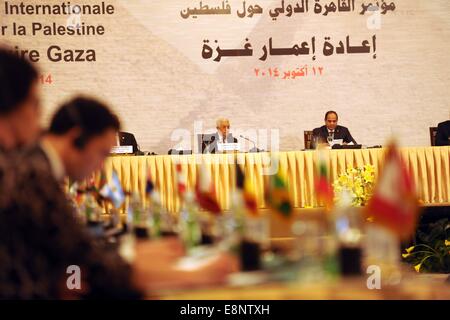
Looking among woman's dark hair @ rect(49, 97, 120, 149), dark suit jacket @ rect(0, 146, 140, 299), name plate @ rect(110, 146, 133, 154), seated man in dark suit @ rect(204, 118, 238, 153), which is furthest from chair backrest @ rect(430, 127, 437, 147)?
dark suit jacket @ rect(0, 146, 140, 299)

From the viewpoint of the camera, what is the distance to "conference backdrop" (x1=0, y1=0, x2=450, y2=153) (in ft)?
26.9

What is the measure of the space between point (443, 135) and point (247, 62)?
98.2 inches

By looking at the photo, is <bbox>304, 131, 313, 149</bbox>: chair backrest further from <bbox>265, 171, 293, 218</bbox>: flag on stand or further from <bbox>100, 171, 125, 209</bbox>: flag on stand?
<bbox>265, 171, 293, 218</bbox>: flag on stand

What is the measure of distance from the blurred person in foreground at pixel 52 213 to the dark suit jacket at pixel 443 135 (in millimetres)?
4743

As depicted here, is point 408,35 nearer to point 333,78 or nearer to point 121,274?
point 333,78

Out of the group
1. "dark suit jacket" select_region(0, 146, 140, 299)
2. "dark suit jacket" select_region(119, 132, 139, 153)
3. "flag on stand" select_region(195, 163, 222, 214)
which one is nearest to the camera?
"dark suit jacket" select_region(0, 146, 140, 299)

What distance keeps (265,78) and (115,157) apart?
328 cm

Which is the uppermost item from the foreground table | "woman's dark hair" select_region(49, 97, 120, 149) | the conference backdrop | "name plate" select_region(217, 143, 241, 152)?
the conference backdrop

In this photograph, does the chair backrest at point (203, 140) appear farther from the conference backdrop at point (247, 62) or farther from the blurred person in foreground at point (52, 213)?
Result: the blurred person in foreground at point (52, 213)

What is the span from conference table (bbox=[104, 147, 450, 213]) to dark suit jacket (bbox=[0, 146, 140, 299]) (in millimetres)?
3351

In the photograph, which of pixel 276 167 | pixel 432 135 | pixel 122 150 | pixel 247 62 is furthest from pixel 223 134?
pixel 432 135
